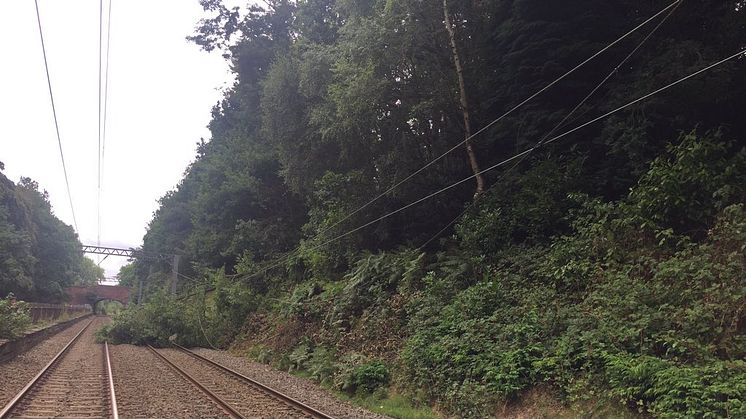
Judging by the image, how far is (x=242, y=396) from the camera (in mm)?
11438

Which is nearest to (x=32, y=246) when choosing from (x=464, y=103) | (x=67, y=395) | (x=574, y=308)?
(x=67, y=395)

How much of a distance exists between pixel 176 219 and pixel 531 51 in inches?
2223

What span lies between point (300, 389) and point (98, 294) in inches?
4010

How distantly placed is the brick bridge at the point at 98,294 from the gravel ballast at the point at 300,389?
9080cm

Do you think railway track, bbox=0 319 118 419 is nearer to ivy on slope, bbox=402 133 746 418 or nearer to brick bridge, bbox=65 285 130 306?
ivy on slope, bbox=402 133 746 418

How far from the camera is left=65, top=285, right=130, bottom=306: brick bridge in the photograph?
313ft

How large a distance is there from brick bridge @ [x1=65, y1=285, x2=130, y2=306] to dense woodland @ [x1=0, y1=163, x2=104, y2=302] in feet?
73.7

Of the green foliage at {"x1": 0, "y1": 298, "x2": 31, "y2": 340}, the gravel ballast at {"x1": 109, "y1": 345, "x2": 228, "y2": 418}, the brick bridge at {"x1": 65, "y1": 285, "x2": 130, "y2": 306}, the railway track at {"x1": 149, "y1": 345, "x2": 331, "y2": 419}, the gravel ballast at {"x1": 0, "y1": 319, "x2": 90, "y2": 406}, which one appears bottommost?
the railway track at {"x1": 149, "y1": 345, "x2": 331, "y2": 419}

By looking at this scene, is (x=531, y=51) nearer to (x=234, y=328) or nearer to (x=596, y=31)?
(x=596, y=31)

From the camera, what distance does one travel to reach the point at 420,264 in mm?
15594

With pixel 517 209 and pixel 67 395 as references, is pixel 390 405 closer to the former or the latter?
pixel 517 209

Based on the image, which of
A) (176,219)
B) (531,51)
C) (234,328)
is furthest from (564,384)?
(176,219)

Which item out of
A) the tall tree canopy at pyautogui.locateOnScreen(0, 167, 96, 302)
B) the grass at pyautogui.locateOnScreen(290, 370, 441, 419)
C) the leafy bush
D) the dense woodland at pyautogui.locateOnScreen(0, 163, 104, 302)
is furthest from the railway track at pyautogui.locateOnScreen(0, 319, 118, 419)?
the dense woodland at pyautogui.locateOnScreen(0, 163, 104, 302)

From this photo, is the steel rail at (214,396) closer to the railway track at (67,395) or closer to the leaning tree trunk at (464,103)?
the railway track at (67,395)
